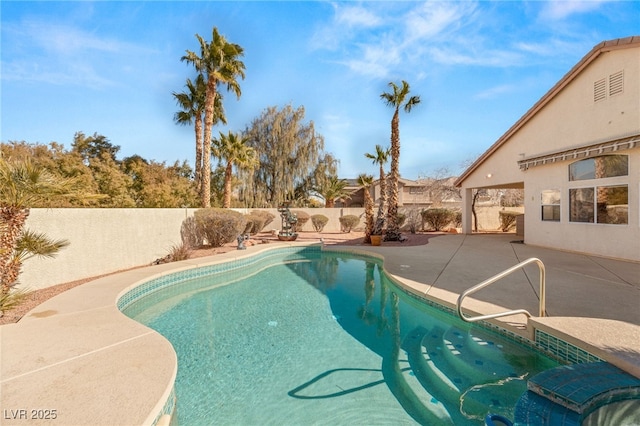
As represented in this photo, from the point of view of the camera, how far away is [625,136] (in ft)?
27.7

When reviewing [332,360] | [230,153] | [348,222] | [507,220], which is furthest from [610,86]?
[230,153]

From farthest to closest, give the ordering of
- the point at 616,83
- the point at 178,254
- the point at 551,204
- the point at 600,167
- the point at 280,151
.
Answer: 1. the point at 280,151
2. the point at 551,204
3. the point at 178,254
4. the point at 600,167
5. the point at 616,83

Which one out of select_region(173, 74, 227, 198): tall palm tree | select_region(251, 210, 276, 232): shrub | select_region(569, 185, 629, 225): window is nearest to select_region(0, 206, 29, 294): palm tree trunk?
select_region(251, 210, 276, 232): shrub

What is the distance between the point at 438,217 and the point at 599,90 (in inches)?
437

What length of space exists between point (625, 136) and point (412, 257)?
6988 millimetres

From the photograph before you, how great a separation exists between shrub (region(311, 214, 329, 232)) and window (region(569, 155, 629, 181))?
1378 centimetres

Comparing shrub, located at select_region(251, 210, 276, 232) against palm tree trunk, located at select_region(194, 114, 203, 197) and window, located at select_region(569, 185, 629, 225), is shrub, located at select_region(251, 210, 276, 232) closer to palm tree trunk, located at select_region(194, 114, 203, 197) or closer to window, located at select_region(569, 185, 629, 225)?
palm tree trunk, located at select_region(194, 114, 203, 197)

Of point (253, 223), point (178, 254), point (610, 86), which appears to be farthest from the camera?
point (253, 223)

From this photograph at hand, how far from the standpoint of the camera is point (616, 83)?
8992mm

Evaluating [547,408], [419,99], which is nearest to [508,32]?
[419,99]

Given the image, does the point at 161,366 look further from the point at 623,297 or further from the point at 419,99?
the point at 419,99

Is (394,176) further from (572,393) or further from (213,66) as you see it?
(572,393)

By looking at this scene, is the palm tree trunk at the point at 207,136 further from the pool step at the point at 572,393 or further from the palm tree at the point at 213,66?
the pool step at the point at 572,393

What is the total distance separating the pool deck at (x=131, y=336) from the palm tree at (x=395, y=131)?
23.9 ft
